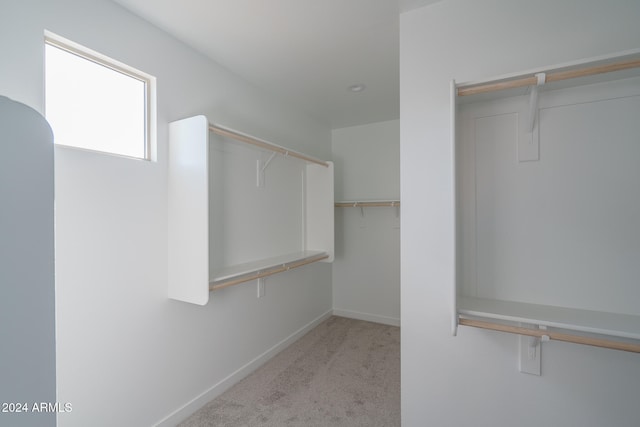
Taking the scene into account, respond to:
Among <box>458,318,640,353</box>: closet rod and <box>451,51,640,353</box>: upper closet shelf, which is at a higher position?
<box>451,51,640,353</box>: upper closet shelf

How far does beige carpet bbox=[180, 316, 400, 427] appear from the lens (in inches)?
75.8

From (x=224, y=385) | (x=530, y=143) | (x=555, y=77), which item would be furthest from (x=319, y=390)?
(x=555, y=77)

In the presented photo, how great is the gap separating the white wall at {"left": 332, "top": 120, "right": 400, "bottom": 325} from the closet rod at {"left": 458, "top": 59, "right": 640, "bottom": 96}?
87.8 inches

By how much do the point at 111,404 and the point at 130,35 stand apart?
2.03 metres

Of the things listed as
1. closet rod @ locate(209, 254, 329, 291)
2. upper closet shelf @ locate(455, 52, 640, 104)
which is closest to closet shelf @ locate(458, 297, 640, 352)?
upper closet shelf @ locate(455, 52, 640, 104)

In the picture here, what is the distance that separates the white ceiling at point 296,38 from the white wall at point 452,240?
11.3 inches

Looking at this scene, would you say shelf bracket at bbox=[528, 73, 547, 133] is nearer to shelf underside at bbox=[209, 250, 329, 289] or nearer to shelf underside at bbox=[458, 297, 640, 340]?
shelf underside at bbox=[458, 297, 640, 340]

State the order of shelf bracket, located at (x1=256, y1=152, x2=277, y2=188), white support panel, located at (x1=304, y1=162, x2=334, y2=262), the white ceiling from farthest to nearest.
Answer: white support panel, located at (x1=304, y1=162, x2=334, y2=262) < shelf bracket, located at (x1=256, y1=152, x2=277, y2=188) < the white ceiling

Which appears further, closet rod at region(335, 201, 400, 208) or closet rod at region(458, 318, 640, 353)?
closet rod at region(335, 201, 400, 208)

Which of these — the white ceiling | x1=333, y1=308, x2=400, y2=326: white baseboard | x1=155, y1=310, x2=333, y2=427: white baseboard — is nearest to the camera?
the white ceiling

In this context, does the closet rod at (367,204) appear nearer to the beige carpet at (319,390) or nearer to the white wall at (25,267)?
the beige carpet at (319,390)

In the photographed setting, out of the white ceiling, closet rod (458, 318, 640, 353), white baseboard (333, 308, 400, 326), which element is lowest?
white baseboard (333, 308, 400, 326)

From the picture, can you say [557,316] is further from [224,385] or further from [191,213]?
[224,385]

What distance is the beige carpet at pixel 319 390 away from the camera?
1.92 metres
